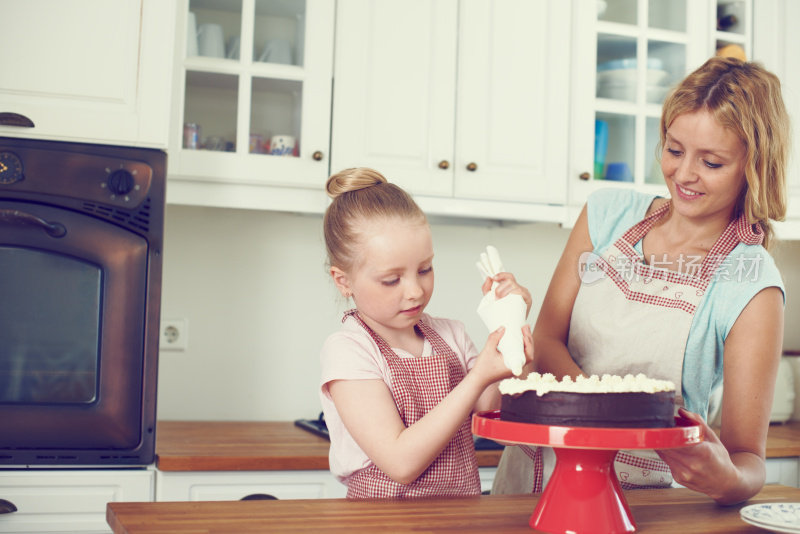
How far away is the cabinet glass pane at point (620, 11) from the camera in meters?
2.40

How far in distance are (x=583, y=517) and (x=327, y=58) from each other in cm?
149

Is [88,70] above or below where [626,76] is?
below

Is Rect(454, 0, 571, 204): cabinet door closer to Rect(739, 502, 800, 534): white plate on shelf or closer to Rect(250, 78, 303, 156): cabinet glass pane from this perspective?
Rect(250, 78, 303, 156): cabinet glass pane

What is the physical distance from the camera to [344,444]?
1.20 m

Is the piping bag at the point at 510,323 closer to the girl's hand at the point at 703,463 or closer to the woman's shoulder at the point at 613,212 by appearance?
the girl's hand at the point at 703,463

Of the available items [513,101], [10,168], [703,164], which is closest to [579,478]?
[703,164]

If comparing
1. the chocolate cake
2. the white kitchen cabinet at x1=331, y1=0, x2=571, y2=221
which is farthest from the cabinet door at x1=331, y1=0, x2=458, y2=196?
the chocolate cake

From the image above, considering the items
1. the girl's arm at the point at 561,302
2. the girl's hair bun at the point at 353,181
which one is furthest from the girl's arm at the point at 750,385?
the girl's hair bun at the point at 353,181

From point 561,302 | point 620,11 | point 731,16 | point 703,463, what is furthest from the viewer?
point 731,16

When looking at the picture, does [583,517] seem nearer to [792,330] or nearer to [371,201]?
[371,201]

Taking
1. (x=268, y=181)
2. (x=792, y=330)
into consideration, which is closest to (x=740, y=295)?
(x=268, y=181)

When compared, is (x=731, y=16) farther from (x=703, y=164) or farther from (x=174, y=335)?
(x=174, y=335)

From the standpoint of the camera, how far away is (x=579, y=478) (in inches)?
36.5

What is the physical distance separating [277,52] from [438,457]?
1.28 metres
